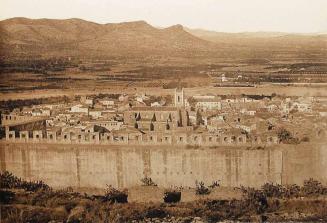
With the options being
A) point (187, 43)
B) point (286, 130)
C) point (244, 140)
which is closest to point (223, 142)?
point (244, 140)

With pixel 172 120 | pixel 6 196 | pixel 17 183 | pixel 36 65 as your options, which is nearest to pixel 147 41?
pixel 172 120

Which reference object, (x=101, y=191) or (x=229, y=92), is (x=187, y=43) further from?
(x=101, y=191)

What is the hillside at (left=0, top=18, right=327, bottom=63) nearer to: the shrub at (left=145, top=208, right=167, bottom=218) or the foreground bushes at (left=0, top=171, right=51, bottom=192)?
the foreground bushes at (left=0, top=171, right=51, bottom=192)

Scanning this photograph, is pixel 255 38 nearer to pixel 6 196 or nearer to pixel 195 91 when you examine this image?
pixel 195 91

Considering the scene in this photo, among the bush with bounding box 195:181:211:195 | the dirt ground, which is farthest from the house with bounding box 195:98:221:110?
the bush with bounding box 195:181:211:195

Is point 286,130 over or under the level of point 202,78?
under

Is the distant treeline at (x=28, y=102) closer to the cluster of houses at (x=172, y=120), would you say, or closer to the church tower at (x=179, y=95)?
the cluster of houses at (x=172, y=120)

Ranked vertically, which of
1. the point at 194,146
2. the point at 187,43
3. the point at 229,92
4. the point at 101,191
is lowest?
the point at 101,191
